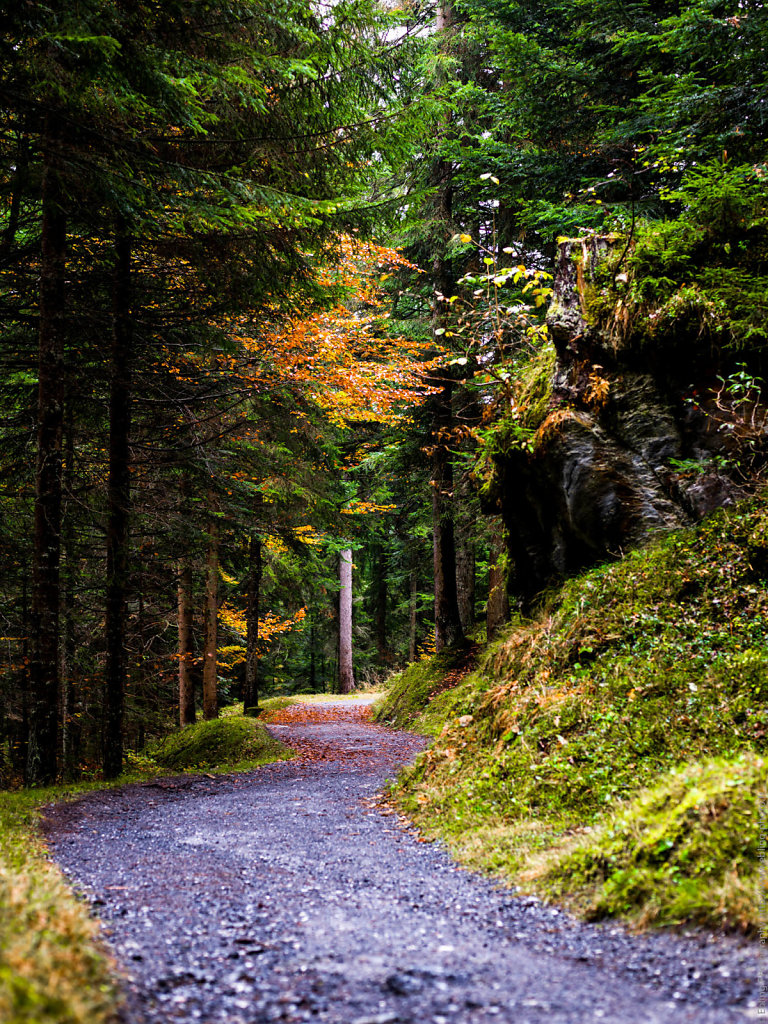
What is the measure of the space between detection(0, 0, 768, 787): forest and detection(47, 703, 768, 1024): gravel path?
3.96m

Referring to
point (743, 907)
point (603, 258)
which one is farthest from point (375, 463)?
point (743, 907)

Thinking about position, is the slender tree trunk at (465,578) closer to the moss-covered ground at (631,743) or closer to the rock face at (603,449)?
the rock face at (603,449)

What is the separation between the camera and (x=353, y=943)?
2.76 meters

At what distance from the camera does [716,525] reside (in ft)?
18.7

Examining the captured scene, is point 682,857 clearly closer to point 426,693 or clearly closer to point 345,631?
point 426,693

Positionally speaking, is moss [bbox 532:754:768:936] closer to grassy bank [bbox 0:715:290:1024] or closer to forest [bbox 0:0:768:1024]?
forest [bbox 0:0:768:1024]

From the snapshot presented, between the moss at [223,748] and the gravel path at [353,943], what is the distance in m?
5.20

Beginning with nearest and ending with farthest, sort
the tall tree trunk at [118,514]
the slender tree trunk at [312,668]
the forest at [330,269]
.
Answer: the forest at [330,269]
the tall tree trunk at [118,514]
the slender tree trunk at [312,668]

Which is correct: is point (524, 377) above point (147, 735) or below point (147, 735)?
above

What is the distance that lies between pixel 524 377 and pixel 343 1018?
765 centimetres

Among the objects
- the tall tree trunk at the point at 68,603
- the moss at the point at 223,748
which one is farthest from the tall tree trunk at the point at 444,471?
the tall tree trunk at the point at 68,603

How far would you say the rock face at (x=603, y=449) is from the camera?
6.30m

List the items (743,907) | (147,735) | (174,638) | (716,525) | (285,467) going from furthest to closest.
Answer: (147,735) < (174,638) < (285,467) < (716,525) < (743,907)

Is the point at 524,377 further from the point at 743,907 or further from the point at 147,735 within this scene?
the point at 147,735
